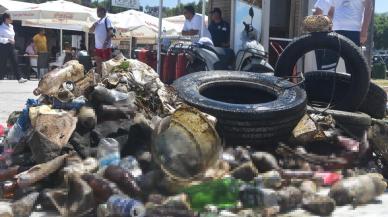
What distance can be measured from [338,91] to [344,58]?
1.31 ft

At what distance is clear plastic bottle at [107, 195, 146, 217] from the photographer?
3.66 m

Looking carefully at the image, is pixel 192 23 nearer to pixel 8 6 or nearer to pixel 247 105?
pixel 247 105

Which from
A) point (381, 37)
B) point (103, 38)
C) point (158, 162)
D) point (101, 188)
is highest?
point (103, 38)

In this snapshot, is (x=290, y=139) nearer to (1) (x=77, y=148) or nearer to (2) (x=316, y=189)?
(2) (x=316, y=189)

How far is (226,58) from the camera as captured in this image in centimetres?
1048

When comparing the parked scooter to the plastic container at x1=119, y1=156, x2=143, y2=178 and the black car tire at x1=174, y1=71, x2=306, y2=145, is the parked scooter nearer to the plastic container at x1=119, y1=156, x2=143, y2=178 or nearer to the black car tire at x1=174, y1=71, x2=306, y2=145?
the black car tire at x1=174, y1=71, x2=306, y2=145

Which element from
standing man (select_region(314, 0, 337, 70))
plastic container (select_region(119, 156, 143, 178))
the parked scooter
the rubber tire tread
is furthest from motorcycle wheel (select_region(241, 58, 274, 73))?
plastic container (select_region(119, 156, 143, 178))

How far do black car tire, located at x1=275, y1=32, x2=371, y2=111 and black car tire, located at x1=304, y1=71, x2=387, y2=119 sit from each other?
0.57 feet

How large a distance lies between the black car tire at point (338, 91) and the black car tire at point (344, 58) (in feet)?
0.57

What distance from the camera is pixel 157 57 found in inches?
486

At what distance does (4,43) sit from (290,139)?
42.7 feet

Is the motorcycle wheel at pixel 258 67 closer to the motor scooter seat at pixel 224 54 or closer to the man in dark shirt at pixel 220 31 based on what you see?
the motor scooter seat at pixel 224 54

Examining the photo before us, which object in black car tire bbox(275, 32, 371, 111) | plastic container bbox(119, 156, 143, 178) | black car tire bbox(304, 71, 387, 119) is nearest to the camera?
plastic container bbox(119, 156, 143, 178)

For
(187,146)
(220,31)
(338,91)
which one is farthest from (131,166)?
(220,31)
